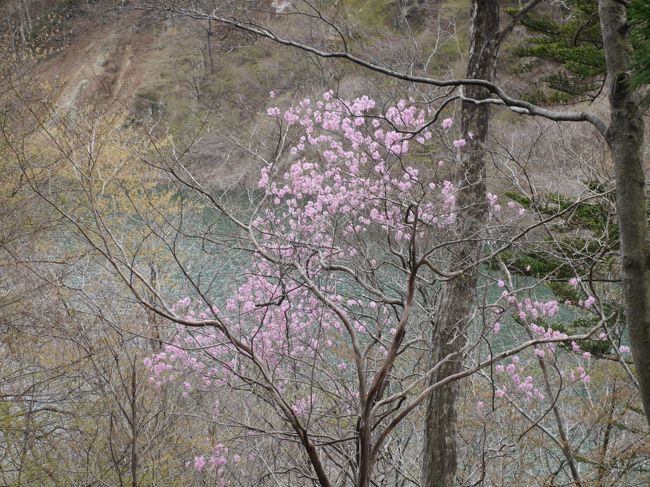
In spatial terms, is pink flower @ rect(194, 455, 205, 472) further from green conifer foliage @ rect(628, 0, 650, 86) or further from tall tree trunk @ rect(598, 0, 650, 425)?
green conifer foliage @ rect(628, 0, 650, 86)

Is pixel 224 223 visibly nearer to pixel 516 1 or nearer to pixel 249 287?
pixel 249 287

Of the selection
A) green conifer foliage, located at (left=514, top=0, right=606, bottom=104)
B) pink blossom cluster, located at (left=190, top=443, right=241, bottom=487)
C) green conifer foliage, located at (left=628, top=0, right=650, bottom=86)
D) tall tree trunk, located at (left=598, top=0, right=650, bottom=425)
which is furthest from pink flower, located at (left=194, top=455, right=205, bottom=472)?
A: green conifer foliage, located at (left=628, top=0, right=650, bottom=86)

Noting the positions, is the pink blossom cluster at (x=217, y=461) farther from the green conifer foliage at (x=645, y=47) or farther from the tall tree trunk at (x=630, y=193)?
the green conifer foliage at (x=645, y=47)

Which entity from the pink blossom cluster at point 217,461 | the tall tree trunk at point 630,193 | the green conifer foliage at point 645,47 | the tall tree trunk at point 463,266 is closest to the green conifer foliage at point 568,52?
the tall tree trunk at point 463,266

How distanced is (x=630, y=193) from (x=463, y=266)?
10.5 feet

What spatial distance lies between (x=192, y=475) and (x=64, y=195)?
15.1 ft

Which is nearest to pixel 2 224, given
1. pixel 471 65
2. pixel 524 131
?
pixel 471 65

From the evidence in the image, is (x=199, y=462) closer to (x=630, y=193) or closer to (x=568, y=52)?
(x=630, y=193)

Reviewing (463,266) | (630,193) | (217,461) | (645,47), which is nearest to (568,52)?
(463,266)

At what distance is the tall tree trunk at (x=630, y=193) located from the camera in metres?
1.96

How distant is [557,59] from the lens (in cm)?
898

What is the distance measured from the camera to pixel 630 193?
2.03 meters

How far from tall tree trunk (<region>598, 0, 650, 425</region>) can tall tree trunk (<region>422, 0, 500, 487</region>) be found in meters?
2.74

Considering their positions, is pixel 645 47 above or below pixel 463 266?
below
